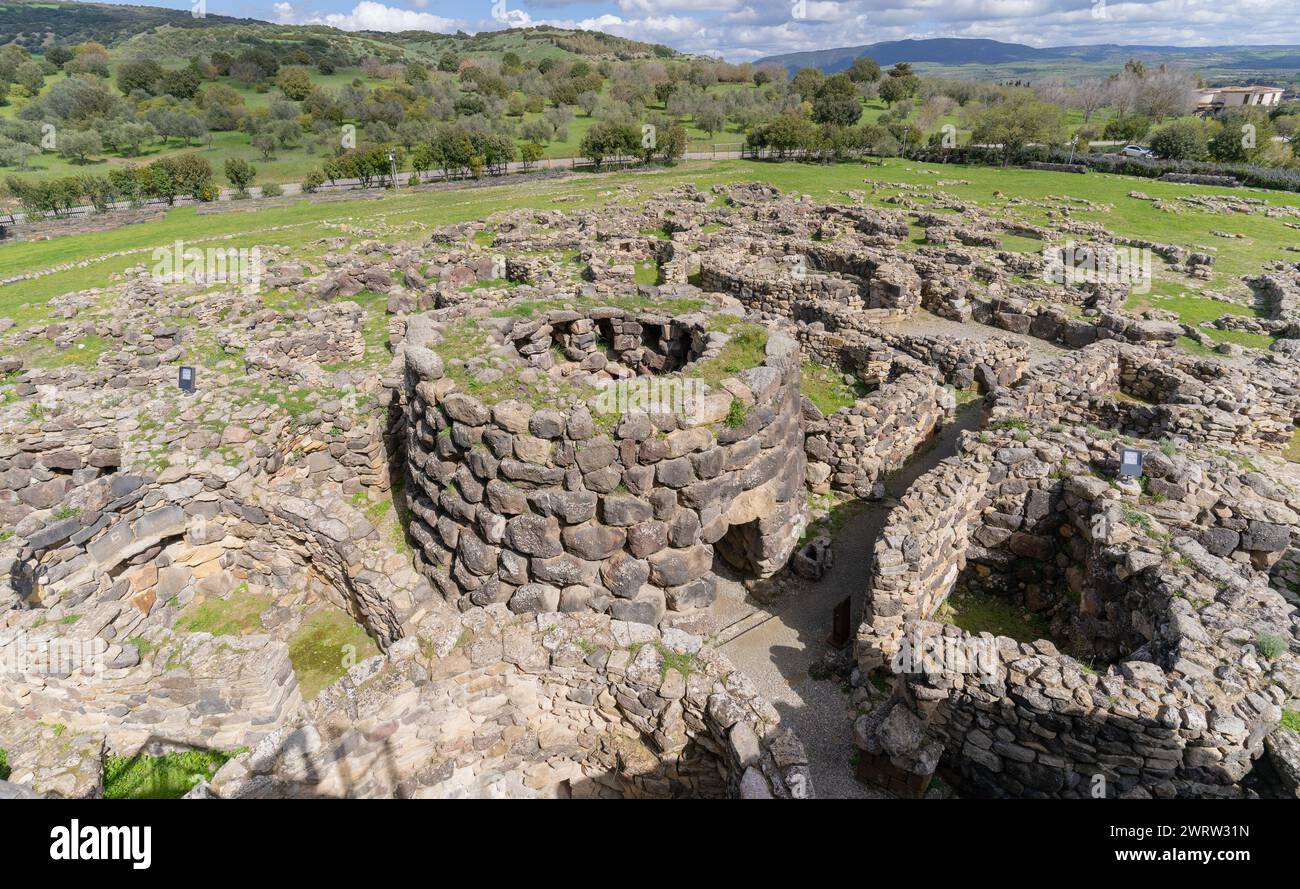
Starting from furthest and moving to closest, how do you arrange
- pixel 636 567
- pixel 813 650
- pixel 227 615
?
pixel 227 615 < pixel 813 650 < pixel 636 567

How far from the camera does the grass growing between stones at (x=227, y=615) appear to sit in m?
11.8

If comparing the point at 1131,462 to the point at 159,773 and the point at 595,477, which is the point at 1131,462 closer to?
the point at 595,477

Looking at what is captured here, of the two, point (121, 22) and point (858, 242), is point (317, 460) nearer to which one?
point (858, 242)

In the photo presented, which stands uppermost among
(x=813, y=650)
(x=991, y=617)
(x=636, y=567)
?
(x=636, y=567)

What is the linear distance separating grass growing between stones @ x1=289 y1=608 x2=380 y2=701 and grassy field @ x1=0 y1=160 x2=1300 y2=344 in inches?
945

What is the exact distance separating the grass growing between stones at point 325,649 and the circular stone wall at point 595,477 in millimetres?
1851

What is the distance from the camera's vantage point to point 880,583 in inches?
390

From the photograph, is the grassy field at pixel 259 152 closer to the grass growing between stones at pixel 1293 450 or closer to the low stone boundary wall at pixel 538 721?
the low stone boundary wall at pixel 538 721

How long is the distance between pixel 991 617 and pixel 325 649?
12.5m

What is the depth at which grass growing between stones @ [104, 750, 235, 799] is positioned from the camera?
8.89 meters

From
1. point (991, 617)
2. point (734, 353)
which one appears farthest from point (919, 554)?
point (734, 353)

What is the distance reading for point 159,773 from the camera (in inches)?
360

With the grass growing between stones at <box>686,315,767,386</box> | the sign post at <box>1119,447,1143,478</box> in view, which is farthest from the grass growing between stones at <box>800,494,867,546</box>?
the sign post at <box>1119,447,1143,478</box>
